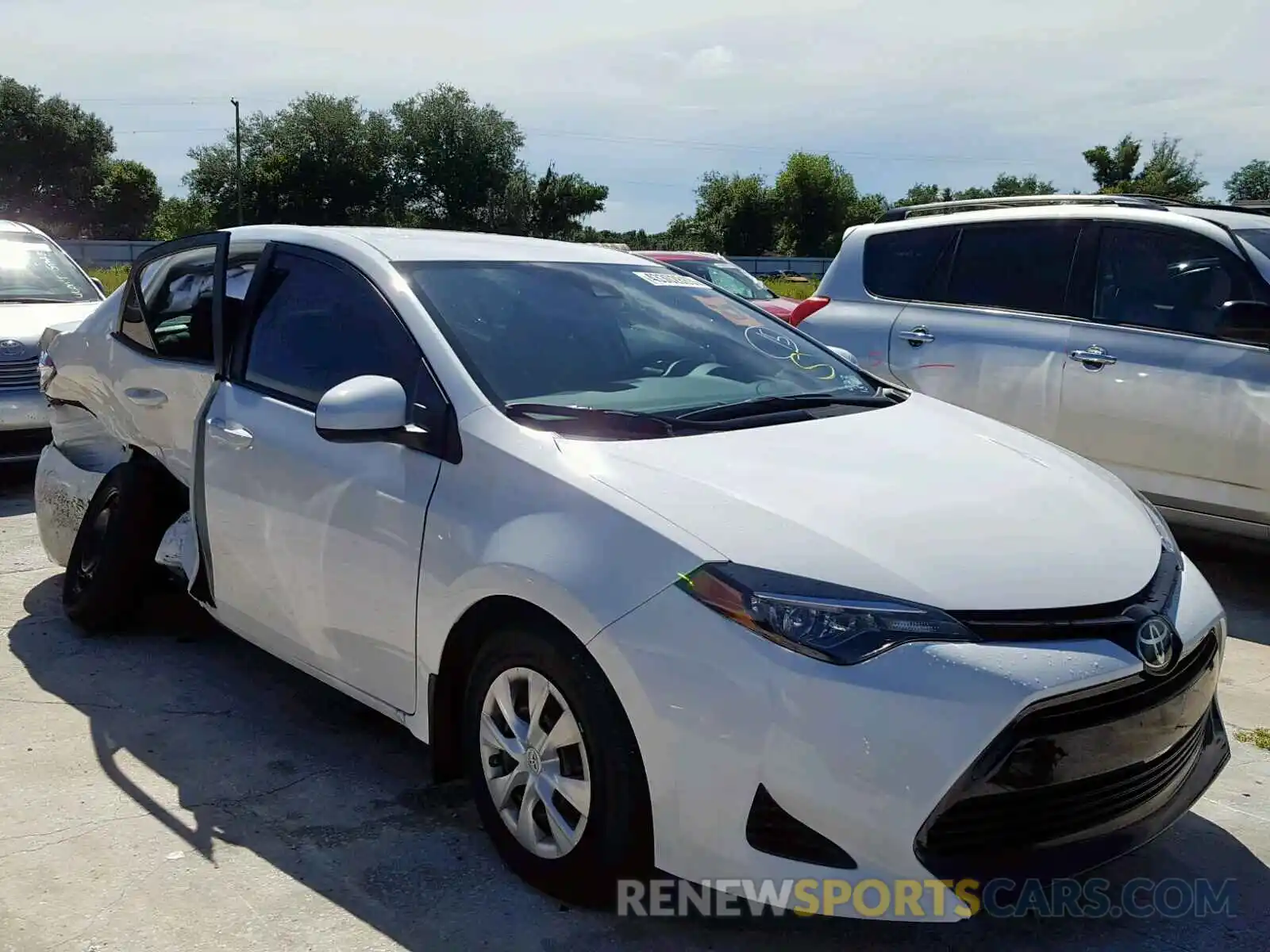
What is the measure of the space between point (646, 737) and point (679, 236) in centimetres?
7518

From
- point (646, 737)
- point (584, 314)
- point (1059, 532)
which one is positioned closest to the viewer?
point (646, 737)

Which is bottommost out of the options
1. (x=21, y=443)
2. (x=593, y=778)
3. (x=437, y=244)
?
(x=21, y=443)

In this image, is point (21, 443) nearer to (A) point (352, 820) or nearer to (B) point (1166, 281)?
(A) point (352, 820)

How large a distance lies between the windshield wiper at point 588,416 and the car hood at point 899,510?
0.08 m

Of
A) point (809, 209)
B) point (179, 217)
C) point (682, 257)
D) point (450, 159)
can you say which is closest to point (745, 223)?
point (809, 209)

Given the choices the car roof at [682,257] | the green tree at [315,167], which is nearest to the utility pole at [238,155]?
Answer: the green tree at [315,167]

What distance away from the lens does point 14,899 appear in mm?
A: 2871

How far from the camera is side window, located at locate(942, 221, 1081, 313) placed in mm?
6051

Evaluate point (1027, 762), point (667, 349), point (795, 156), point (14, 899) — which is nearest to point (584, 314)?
point (667, 349)

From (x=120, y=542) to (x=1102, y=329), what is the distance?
14.9ft

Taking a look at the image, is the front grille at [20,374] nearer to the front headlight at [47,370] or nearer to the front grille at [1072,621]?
the front headlight at [47,370]

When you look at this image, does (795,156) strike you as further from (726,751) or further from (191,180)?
(726,751)

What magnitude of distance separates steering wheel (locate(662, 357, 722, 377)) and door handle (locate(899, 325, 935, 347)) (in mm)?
3090

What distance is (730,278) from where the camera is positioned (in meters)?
14.5
